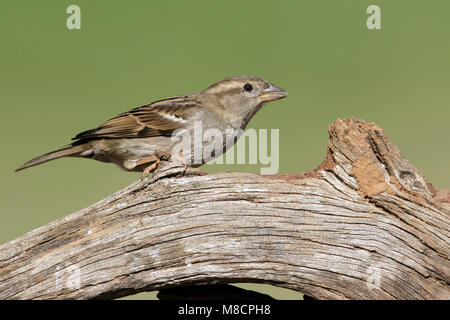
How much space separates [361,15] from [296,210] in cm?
663

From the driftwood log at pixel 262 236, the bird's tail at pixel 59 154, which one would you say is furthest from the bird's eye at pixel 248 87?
the driftwood log at pixel 262 236

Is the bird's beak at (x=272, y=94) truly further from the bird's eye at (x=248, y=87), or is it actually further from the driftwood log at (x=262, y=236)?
the driftwood log at (x=262, y=236)

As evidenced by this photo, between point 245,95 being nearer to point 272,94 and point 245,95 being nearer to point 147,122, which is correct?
point 272,94

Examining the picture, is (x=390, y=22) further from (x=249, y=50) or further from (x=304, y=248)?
(x=304, y=248)

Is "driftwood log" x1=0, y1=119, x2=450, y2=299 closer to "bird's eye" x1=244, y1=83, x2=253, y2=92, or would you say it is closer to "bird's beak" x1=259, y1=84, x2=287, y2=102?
"bird's beak" x1=259, y1=84, x2=287, y2=102

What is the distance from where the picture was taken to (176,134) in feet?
15.9

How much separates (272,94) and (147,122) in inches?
36.5

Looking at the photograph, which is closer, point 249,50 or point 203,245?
point 203,245

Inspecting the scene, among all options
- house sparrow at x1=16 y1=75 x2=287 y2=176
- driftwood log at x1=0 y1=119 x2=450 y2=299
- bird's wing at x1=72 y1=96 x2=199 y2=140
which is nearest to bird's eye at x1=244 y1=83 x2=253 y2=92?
house sparrow at x1=16 y1=75 x2=287 y2=176

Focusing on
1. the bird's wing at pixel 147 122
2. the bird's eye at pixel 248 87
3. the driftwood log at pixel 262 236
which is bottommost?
the driftwood log at pixel 262 236

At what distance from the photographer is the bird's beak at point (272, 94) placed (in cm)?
500

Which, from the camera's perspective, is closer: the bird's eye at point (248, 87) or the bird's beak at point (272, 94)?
the bird's beak at point (272, 94)

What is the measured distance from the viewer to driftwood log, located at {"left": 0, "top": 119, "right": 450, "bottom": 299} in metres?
3.38
